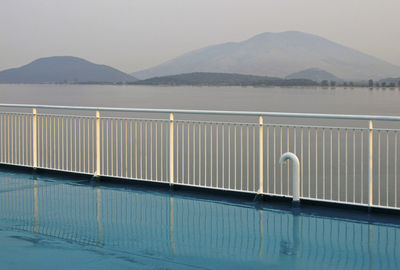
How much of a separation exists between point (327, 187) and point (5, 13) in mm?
82348

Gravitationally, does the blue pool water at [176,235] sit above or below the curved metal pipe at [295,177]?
below

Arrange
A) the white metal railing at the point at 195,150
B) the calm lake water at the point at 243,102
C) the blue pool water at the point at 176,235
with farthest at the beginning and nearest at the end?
1. the calm lake water at the point at 243,102
2. the white metal railing at the point at 195,150
3. the blue pool water at the point at 176,235

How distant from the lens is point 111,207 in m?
6.09

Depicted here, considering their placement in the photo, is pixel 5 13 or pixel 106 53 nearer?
pixel 5 13

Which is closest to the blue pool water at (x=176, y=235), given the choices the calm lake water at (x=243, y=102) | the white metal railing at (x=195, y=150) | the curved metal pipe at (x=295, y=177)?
the curved metal pipe at (x=295, y=177)

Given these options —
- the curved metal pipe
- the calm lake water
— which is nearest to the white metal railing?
the curved metal pipe

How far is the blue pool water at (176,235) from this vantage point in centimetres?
425

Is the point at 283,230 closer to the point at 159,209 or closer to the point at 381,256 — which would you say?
the point at 381,256

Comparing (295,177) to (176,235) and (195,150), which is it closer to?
(176,235)

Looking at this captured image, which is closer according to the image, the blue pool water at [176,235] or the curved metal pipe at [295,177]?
the blue pool water at [176,235]

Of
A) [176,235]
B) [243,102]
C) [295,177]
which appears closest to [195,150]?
[295,177]

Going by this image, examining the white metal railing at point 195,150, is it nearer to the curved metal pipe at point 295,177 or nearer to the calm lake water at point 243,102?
the curved metal pipe at point 295,177

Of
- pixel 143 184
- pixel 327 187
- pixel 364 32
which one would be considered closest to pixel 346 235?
pixel 143 184

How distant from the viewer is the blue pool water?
4254 millimetres
